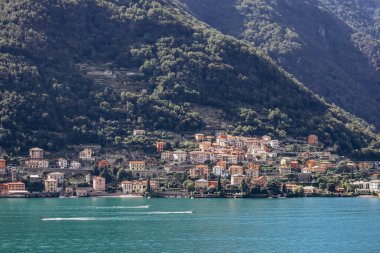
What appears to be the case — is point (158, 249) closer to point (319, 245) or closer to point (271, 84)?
point (319, 245)

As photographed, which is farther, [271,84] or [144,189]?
[271,84]

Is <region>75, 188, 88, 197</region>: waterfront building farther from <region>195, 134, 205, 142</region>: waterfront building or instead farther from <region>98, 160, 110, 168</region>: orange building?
<region>195, 134, 205, 142</region>: waterfront building

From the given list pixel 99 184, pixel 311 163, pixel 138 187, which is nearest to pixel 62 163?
pixel 99 184

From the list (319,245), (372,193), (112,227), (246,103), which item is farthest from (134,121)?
(319,245)

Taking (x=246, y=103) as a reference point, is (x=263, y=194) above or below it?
below

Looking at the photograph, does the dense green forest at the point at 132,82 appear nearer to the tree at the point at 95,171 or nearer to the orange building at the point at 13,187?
the tree at the point at 95,171
